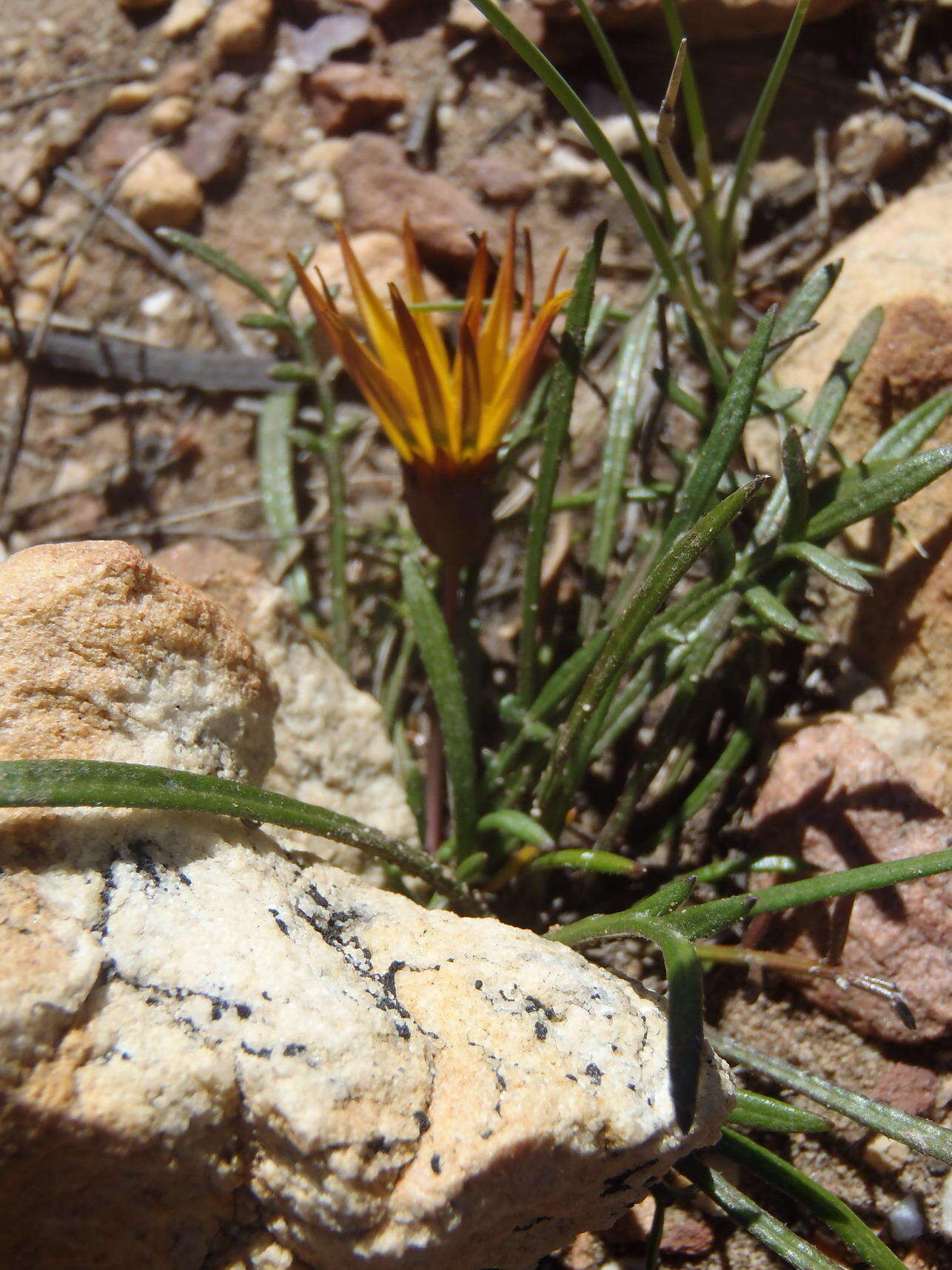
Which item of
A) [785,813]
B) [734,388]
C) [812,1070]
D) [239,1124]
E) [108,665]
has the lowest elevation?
[812,1070]

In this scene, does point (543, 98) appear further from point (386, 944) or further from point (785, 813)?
point (386, 944)

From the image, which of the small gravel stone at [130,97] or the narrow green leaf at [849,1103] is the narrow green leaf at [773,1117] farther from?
the small gravel stone at [130,97]

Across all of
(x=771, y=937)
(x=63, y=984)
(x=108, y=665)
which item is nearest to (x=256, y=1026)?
(x=63, y=984)

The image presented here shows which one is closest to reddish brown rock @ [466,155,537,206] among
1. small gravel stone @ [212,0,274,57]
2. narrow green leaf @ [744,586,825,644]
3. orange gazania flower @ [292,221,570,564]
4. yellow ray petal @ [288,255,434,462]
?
small gravel stone @ [212,0,274,57]

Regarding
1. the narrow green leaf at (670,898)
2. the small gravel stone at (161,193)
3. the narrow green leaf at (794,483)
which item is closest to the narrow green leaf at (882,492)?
the narrow green leaf at (794,483)

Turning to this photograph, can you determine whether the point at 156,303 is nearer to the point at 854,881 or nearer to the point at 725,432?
the point at 725,432

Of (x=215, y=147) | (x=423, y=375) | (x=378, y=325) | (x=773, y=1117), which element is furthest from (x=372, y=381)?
(x=215, y=147)
